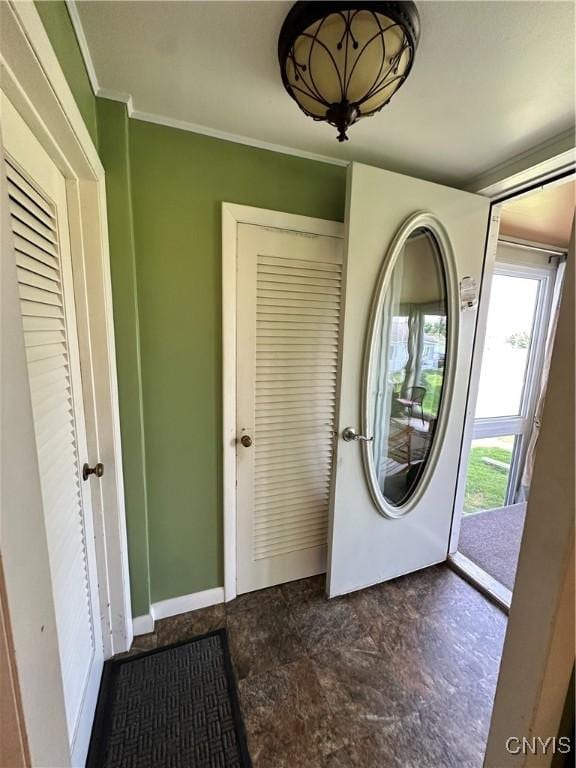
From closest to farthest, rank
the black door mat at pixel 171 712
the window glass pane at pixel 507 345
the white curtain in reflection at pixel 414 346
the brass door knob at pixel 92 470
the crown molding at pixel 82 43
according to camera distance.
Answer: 1. the crown molding at pixel 82 43
2. the black door mat at pixel 171 712
3. the brass door knob at pixel 92 470
4. the white curtain in reflection at pixel 414 346
5. the window glass pane at pixel 507 345

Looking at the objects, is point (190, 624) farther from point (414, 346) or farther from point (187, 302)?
point (414, 346)

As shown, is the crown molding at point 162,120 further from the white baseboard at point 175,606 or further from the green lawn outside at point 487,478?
the green lawn outside at point 487,478

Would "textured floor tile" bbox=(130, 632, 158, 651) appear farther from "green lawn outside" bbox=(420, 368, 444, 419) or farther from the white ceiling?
the white ceiling

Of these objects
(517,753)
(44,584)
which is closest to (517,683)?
(517,753)

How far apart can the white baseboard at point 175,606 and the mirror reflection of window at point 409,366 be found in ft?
3.51

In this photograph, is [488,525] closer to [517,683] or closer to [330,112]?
[517,683]

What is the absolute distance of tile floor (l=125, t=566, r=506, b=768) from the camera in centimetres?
112

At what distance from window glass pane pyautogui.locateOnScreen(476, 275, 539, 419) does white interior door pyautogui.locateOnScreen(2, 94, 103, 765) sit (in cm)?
281

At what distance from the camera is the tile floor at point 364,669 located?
1117 millimetres

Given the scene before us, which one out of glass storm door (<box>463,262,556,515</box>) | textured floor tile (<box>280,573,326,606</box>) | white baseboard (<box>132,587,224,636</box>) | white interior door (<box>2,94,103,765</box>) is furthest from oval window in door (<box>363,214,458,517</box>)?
white interior door (<box>2,94,103,765</box>)

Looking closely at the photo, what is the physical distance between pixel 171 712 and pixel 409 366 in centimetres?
184

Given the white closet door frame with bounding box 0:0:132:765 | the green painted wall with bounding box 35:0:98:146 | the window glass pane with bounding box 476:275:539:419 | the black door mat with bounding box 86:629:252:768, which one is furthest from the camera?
the window glass pane with bounding box 476:275:539:419

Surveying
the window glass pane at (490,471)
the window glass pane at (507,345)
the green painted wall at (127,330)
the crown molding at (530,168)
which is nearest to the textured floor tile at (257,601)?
the green painted wall at (127,330)

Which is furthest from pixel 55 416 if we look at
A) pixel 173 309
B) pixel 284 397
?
pixel 284 397
